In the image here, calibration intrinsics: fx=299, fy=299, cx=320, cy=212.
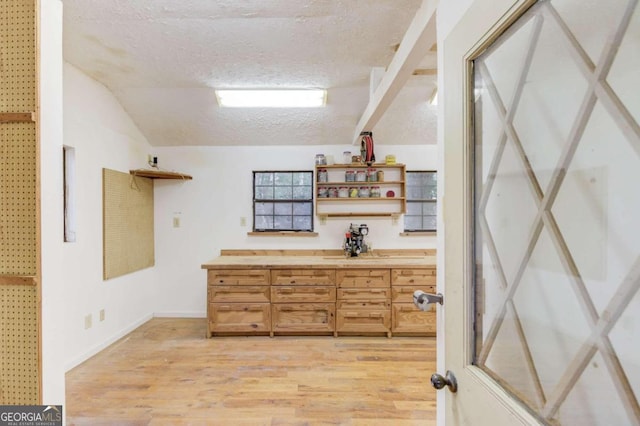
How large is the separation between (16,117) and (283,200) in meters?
2.92

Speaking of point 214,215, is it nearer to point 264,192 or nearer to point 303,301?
point 264,192

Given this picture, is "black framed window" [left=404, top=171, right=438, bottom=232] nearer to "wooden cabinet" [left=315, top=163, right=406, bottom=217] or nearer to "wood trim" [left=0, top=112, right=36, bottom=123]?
"wooden cabinet" [left=315, top=163, right=406, bottom=217]

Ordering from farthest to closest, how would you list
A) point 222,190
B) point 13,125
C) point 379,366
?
point 222,190, point 379,366, point 13,125

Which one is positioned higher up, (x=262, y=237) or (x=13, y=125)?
(x=13, y=125)

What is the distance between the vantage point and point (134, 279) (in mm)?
3482

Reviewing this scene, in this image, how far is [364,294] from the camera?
3.22 metres

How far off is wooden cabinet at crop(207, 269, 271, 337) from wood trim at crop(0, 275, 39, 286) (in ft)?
7.09

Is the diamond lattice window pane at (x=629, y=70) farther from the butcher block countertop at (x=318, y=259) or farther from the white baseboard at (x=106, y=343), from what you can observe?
the white baseboard at (x=106, y=343)

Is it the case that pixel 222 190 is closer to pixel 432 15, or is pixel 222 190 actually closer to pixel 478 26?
pixel 432 15

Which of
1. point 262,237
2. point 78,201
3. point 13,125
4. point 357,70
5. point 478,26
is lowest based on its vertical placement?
point 262,237

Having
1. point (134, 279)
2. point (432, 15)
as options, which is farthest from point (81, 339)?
point (432, 15)

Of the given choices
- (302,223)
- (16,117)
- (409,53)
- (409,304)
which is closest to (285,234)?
(302,223)

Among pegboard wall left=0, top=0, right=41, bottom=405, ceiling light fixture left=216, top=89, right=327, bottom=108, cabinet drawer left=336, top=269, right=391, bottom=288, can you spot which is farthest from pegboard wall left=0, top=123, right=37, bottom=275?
cabinet drawer left=336, top=269, right=391, bottom=288

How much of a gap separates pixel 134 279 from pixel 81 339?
2.84ft
